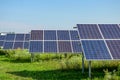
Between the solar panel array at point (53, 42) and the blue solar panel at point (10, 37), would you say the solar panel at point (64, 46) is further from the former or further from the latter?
the blue solar panel at point (10, 37)

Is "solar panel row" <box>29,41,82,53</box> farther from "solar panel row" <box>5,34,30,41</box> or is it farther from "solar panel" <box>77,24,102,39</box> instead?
"solar panel row" <box>5,34,30,41</box>

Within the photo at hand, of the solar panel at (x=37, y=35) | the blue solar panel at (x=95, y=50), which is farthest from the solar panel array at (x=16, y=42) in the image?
the blue solar panel at (x=95, y=50)

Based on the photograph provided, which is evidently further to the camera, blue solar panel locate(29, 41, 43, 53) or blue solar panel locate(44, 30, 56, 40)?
blue solar panel locate(44, 30, 56, 40)

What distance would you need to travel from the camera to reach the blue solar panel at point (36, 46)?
79.3 ft

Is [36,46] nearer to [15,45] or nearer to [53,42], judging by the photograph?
[53,42]

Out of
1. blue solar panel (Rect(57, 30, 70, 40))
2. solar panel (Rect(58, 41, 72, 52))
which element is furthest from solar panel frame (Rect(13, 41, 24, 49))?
solar panel (Rect(58, 41, 72, 52))

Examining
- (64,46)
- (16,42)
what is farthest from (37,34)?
(16,42)

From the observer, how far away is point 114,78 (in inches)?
503

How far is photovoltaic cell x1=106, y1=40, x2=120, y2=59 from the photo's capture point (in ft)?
46.8

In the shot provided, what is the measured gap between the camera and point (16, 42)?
35719mm

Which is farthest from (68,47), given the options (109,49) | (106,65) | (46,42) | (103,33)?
(109,49)

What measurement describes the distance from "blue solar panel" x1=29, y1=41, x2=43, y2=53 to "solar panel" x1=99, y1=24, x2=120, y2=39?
7.40 meters

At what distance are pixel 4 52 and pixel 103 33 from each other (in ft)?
73.3

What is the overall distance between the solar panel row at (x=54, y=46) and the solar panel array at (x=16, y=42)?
1049cm
